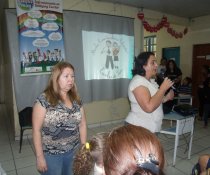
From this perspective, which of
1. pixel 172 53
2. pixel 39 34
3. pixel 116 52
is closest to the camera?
pixel 39 34

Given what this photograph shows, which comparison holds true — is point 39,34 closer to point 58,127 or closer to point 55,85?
point 55,85

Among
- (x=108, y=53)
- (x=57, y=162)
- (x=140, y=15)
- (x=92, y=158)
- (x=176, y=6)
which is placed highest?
(x=176, y=6)

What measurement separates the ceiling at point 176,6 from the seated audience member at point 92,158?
406 centimetres

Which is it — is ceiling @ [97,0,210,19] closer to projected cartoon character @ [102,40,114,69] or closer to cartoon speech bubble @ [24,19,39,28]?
projected cartoon character @ [102,40,114,69]

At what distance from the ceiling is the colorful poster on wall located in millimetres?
1371

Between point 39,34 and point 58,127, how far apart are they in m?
2.52

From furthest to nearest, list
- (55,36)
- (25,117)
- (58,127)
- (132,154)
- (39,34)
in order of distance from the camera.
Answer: (55,36) → (39,34) → (25,117) → (58,127) → (132,154)

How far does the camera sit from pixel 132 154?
21.1 inches

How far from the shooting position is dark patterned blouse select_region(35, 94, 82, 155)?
1404 millimetres

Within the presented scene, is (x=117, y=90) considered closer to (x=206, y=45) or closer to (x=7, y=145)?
(x=7, y=145)

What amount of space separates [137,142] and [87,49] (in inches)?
142

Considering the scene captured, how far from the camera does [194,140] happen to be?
368cm

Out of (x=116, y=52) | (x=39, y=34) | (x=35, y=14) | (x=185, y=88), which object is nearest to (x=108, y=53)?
(x=116, y=52)

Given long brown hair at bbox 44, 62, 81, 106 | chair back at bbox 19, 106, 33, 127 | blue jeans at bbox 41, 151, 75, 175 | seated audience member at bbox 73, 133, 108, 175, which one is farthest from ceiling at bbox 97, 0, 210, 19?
seated audience member at bbox 73, 133, 108, 175
